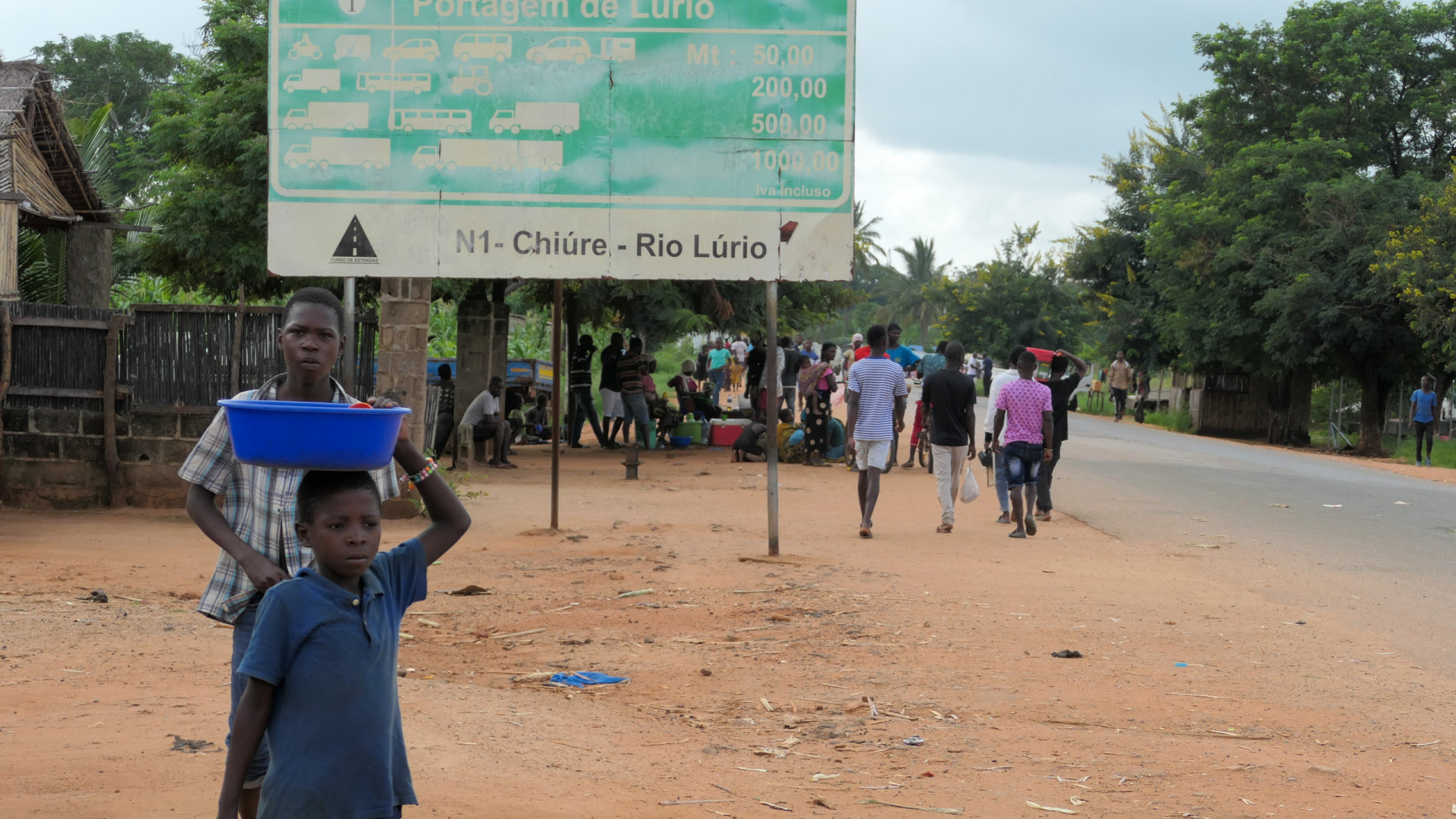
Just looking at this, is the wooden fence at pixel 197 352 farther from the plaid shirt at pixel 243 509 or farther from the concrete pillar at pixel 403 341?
the plaid shirt at pixel 243 509

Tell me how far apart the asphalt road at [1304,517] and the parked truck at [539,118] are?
21.3ft

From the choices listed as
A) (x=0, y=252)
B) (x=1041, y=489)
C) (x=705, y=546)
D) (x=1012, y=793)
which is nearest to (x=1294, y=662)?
(x=1012, y=793)

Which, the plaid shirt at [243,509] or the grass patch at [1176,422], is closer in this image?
the plaid shirt at [243,509]

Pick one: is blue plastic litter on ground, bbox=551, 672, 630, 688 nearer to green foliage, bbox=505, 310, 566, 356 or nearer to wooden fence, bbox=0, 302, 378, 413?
wooden fence, bbox=0, 302, 378, 413

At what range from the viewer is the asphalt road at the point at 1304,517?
369 inches

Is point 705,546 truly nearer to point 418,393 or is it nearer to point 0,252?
point 418,393

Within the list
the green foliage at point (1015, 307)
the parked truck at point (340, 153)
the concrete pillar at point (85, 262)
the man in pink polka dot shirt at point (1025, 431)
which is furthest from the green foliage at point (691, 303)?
the green foliage at point (1015, 307)

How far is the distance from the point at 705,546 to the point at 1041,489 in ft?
13.1

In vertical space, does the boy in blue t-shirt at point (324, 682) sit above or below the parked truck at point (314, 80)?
below

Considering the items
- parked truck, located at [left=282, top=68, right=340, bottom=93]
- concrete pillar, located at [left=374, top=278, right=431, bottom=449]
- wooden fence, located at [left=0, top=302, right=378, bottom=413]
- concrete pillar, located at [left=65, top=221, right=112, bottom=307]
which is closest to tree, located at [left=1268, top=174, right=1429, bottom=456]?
concrete pillar, located at [left=374, top=278, right=431, bottom=449]

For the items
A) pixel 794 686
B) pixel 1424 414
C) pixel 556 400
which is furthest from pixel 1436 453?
pixel 794 686

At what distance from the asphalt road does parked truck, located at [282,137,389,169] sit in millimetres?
7625

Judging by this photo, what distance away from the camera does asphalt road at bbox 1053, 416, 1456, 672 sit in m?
9.38

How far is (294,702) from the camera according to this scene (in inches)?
110
